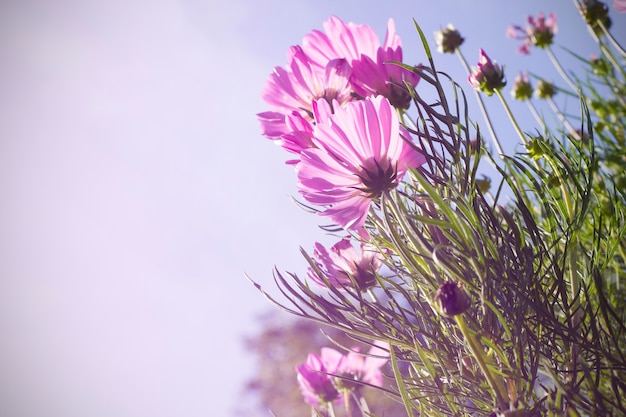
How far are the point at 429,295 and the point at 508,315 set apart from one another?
0.19 ft

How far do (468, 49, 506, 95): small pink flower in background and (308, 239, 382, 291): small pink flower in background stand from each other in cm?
28

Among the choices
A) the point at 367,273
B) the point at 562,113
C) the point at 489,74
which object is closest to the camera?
the point at 367,273

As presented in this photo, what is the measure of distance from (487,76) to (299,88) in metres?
0.27

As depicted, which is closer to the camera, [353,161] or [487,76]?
[353,161]

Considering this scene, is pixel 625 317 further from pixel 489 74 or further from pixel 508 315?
pixel 489 74

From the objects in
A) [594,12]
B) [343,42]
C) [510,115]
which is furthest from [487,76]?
[594,12]

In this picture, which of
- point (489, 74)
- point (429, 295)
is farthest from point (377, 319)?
point (489, 74)

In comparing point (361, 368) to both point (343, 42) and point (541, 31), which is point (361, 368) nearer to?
point (343, 42)

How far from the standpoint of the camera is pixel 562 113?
874 millimetres

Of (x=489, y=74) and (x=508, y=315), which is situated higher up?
(x=489, y=74)

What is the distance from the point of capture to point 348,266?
0.41m

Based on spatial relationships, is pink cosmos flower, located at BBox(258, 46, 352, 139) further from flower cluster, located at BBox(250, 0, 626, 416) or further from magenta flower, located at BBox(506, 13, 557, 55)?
magenta flower, located at BBox(506, 13, 557, 55)

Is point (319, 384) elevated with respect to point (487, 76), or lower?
lower

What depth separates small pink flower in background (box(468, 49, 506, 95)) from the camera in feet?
1.83
